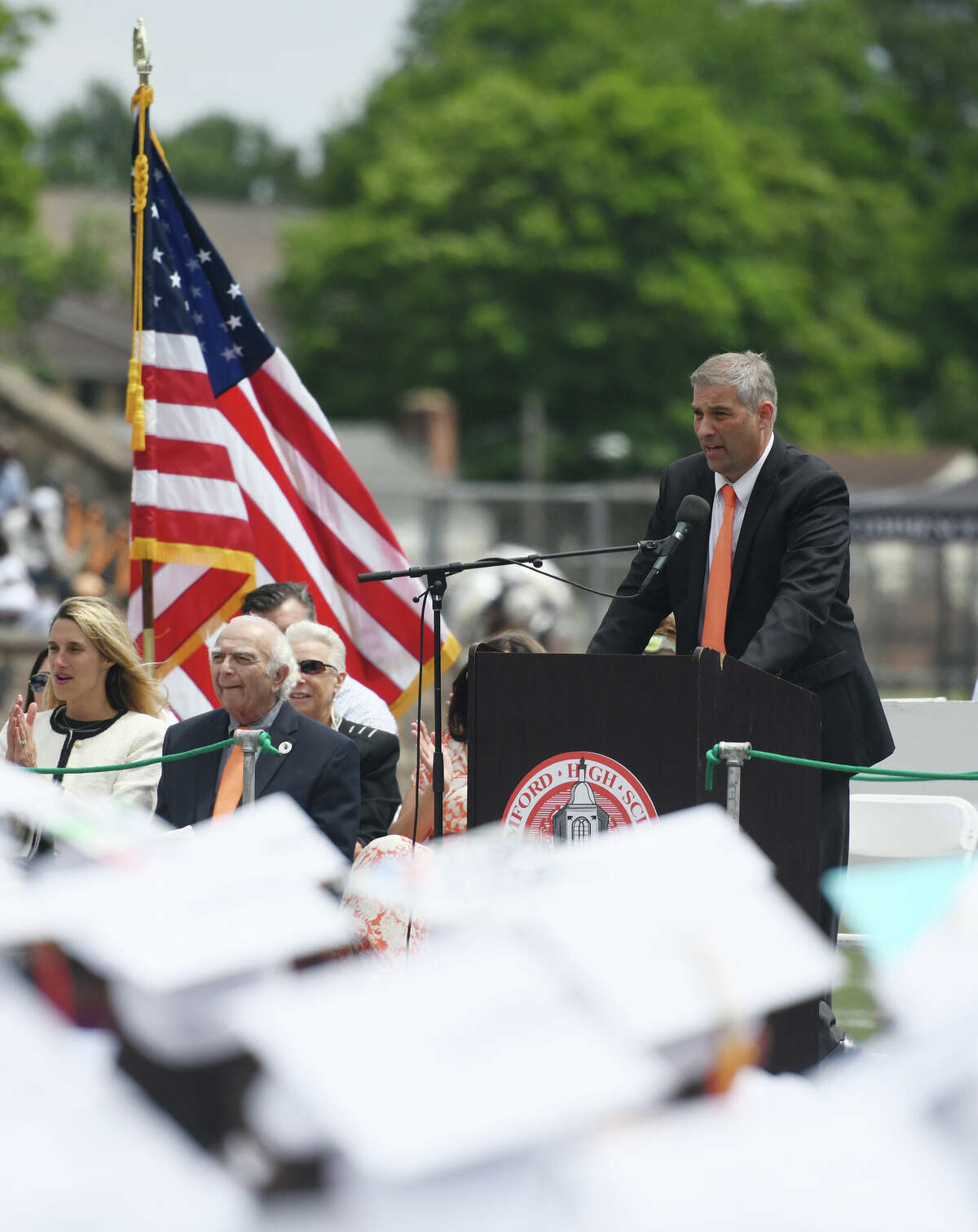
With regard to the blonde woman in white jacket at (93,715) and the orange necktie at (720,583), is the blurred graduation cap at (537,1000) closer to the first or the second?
the orange necktie at (720,583)

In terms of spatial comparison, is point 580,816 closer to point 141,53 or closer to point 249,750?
point 249,750

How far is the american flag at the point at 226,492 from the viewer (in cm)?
746

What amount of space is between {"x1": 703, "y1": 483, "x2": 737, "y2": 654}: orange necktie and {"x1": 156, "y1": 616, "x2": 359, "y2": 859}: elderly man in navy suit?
1336 millimetres

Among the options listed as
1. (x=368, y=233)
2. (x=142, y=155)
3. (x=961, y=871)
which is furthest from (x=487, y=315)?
(x=961, y=871)

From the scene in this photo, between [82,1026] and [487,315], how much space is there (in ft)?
130

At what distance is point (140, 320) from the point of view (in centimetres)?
741

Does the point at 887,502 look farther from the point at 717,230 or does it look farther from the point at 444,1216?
the point at 717,230

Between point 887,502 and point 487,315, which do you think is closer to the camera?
point 887,502

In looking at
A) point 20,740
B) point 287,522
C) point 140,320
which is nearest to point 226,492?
point 287,522

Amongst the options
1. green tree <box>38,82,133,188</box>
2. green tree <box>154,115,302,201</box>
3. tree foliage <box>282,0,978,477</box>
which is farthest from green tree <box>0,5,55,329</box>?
green tree <box>38,82,133,188</box>

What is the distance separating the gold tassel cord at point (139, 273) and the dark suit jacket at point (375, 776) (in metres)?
1.55

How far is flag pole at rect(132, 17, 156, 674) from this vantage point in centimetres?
723

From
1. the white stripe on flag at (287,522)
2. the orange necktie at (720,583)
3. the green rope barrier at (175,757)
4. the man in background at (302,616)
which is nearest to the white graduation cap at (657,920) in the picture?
the orange necktie at (720,583)

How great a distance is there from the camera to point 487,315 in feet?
135
